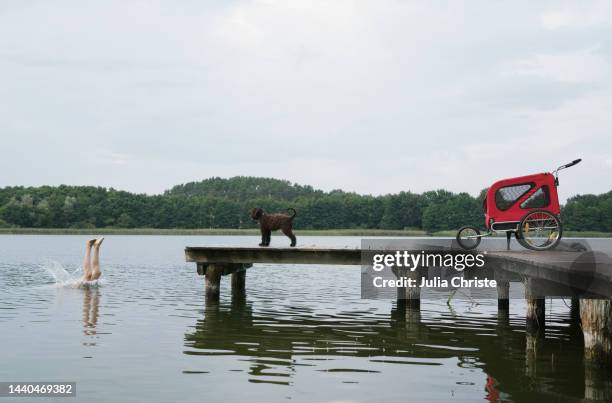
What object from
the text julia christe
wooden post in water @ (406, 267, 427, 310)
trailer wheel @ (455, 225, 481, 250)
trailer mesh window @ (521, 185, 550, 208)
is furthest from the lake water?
trailer mesh window @ (521, 185, 550, 208)

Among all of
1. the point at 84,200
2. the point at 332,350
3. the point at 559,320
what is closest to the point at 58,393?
the point at 332,350

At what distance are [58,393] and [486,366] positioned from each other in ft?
21.8

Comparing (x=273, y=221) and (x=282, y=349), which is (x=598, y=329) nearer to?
(x=282, y=349)

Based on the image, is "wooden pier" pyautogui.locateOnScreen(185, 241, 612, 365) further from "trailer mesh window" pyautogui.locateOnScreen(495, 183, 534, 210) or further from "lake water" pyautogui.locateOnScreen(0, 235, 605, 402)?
"trailer mesh window" pyautogui.locateOnScreen(495, 183, 534, 210)

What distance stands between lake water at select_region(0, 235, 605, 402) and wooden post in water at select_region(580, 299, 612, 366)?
444mm

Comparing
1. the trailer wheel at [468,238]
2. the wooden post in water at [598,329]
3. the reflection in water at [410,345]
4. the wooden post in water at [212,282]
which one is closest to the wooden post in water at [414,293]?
the reflection in water at [410,345]

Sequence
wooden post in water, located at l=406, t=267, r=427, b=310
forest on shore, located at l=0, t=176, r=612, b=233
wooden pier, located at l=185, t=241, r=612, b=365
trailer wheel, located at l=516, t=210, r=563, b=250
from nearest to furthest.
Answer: wooden pier, located at l=185, t=241, r=612, b=365 → trailer wheel, located at l=516, t=210, r=563, b=250 → wooden post in water, located at l=406, t=267, r=427, b=310 → forest on shore, located at l=0, t=176, r=612, b=233

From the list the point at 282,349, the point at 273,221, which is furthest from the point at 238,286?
the point at 282,349

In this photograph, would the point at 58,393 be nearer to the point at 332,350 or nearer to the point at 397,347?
the point at 332,350

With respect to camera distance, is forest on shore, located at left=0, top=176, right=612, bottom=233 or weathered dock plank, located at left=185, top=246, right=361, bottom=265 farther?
forest on shore, located at left=0, top=176, right=612, bottom=233

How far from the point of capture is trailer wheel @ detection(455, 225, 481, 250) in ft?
54.4

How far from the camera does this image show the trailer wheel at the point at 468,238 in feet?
54.4

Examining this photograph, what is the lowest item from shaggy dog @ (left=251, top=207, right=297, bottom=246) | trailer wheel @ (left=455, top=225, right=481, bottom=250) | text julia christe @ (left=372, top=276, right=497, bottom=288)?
text julia christe @ (left=372, top=276, right=497, bottom=288)

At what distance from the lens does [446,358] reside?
12109 millimetres
